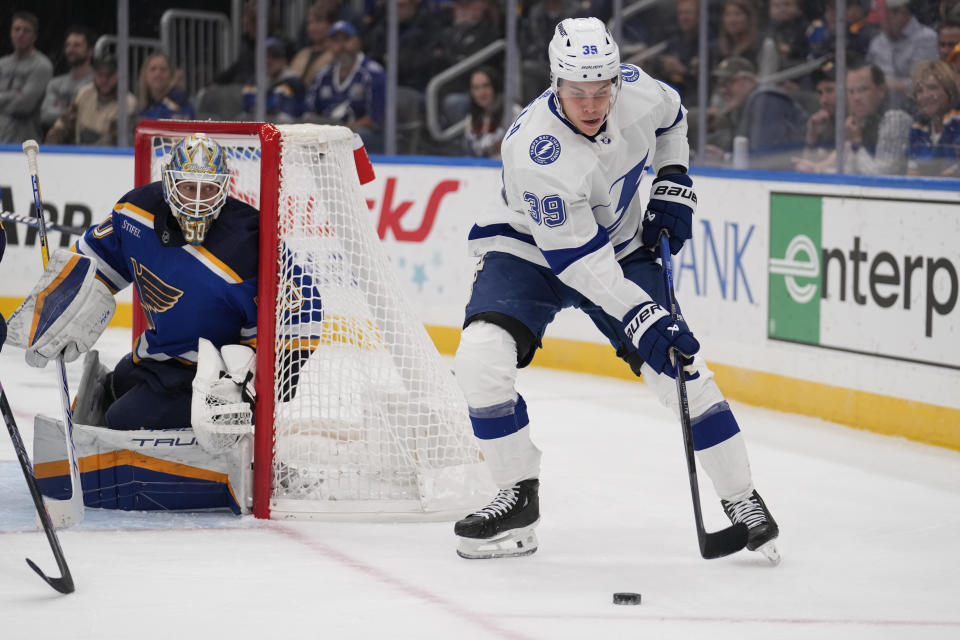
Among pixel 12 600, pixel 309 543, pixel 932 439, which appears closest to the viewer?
pixel 12 600

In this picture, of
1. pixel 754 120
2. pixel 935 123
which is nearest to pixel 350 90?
pixel 754 120

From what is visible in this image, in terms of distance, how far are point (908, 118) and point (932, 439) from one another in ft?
3.90

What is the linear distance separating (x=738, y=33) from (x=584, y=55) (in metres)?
3.38

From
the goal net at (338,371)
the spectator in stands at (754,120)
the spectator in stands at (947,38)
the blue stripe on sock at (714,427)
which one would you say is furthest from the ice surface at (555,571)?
the spectator in stands at (754,120)

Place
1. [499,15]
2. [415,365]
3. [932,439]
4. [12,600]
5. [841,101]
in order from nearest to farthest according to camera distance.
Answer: [12,600] < [415,365] < [932,439] < [841,101] < [499,15]

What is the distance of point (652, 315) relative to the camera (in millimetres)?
3010

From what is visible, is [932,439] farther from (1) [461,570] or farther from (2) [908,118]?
(1) [461,570]

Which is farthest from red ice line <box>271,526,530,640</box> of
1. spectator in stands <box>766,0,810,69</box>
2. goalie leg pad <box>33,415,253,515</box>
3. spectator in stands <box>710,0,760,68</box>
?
spectator in stands <box>710,0,760,68</box>

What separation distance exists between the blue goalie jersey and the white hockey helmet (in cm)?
93

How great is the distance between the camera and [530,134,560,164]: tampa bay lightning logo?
120 inches

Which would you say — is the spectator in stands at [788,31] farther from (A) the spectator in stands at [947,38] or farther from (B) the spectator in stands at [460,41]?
(B) the spectator in stands at [460,41]

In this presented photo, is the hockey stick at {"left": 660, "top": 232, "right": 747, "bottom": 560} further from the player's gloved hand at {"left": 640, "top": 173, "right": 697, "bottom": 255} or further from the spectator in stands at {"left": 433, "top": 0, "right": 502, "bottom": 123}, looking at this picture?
the spectator in stands at {"left": 433, "top": 0, "right": 502, "bottom": 123}

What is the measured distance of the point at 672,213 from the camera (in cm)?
330

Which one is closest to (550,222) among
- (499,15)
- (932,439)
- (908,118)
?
(932,439)
